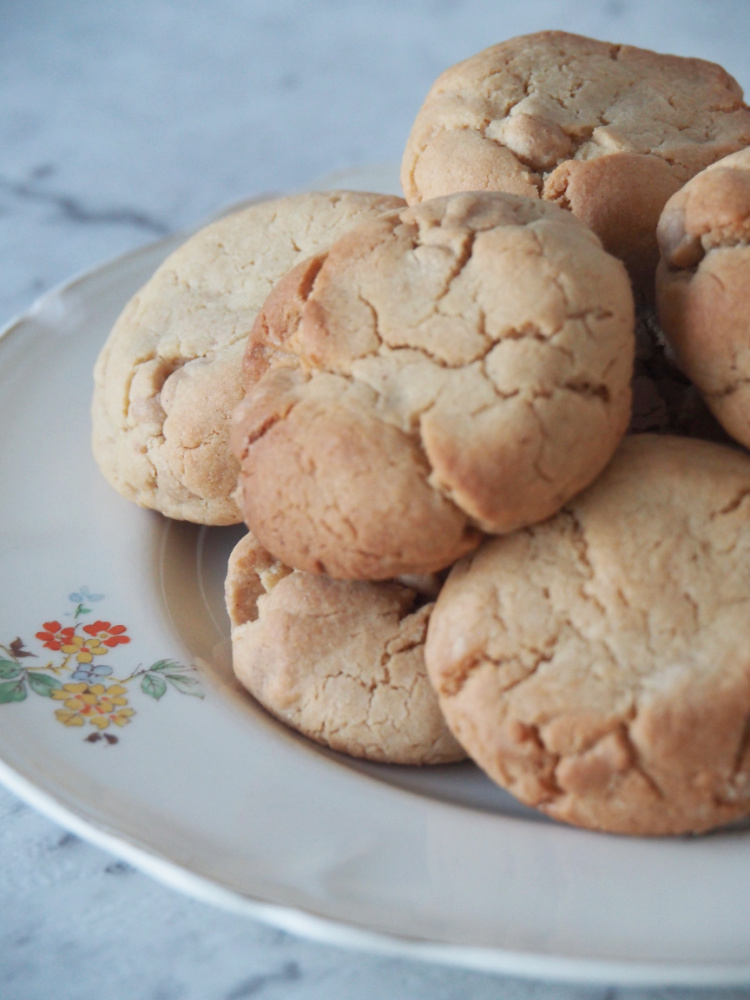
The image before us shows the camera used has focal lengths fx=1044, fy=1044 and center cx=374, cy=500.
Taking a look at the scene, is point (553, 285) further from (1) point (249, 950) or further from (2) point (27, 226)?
(2) point (27, 226)

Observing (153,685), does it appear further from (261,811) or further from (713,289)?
(713,289)

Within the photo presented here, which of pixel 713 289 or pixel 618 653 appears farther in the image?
pixel 713 289

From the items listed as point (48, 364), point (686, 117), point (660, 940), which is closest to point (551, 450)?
point (660, 940)

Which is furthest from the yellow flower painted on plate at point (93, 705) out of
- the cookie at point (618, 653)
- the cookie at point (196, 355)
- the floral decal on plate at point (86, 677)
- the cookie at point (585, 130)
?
the cookie at point (585, 130)

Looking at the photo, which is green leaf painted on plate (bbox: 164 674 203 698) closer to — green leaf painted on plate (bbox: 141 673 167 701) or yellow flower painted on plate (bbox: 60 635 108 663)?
green leaf painted on plate (bbox: 141 673 167 701)

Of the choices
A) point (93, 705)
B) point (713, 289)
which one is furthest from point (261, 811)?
point (713, 289)

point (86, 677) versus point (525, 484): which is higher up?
point (525, 484)
